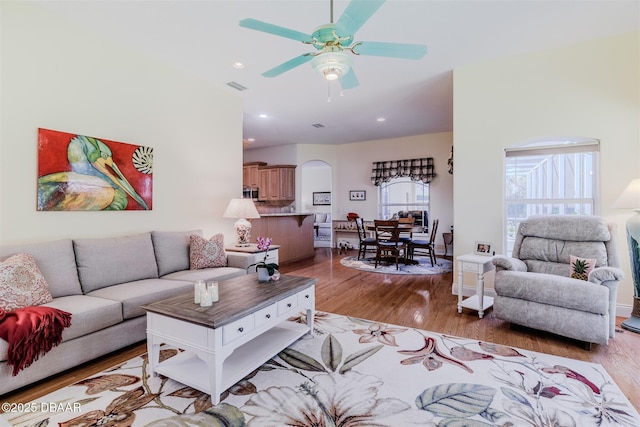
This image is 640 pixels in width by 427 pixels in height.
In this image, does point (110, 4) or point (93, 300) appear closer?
point (93, 300)

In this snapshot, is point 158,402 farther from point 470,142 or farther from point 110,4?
point 470,142

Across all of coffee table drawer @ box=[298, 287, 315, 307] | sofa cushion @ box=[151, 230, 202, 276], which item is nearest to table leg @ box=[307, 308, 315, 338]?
coffee table drawer @ box=[298, 287, 315, 307]

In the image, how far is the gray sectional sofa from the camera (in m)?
2.08

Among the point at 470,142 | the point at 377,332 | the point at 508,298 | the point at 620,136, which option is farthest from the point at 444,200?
the point at 377,332

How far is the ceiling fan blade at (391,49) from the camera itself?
6.83 ft

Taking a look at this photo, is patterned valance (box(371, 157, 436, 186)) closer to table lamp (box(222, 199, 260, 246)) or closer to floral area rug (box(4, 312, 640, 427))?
table lamp (box(222, 199, 260, 246))

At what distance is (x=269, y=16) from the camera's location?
2.77 metres

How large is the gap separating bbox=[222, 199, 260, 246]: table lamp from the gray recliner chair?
3.11 meters

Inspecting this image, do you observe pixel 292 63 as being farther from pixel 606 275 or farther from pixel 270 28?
pixel 606 275

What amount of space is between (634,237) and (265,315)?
3560 mm

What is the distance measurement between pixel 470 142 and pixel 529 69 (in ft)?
3.32

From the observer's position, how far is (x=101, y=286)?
2717 mm

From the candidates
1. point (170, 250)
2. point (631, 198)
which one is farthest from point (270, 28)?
point (631, 198)

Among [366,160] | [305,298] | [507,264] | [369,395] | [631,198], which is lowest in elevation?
[369,395]
